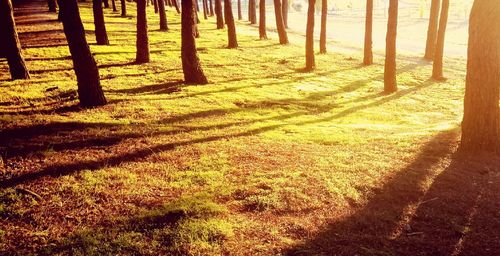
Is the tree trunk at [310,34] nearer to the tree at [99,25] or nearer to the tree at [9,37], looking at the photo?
the tree at [99,25]

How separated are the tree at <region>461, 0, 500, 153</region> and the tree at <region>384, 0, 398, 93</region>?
9.16 m

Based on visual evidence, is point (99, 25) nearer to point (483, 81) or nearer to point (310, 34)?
point (310, 34)

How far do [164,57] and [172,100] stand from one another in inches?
353

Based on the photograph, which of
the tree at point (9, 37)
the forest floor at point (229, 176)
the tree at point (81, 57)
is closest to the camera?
the forest floor at point (229, 176)

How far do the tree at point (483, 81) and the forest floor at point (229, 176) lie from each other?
23.0 inches

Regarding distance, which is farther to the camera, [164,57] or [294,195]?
[164,57]

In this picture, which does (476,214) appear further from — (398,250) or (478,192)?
(398,250)

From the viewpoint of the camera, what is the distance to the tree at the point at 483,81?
28.4 ft

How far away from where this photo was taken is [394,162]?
348 inches

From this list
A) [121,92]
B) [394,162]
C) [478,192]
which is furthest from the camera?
[121,92]

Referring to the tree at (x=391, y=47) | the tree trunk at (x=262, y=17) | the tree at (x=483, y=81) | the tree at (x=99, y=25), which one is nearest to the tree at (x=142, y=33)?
the tree at (x=99, y=25)

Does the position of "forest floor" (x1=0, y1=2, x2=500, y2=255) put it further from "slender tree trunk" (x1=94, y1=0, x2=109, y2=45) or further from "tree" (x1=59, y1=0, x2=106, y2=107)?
"slender tree trunk" (x1=94, y1=0, x2=109, y2=45)

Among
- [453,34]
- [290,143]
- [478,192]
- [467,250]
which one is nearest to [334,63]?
[290,143]

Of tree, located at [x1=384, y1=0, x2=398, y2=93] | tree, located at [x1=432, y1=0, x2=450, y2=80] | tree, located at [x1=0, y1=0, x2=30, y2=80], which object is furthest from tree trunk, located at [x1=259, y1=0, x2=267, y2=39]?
tree, located at [x1=0, y1=0, x2=30, y2=80]
